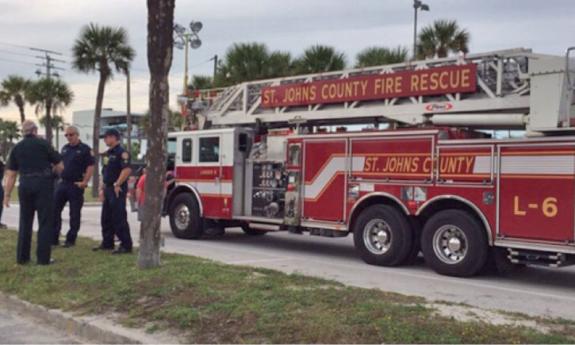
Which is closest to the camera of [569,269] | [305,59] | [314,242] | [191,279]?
[191,279]

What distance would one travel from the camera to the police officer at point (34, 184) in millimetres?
8641

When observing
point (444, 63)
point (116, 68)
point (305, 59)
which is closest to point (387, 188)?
point (444, 63)

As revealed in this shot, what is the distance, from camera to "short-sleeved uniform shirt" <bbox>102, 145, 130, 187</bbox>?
9891 millimetres

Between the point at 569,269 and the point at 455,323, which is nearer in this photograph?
the point at 455,323

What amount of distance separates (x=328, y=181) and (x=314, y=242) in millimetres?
3203

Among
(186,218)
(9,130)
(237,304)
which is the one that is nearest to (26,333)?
(237,304)

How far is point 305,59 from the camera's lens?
24.5 m

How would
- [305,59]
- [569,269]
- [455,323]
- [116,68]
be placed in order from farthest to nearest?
[116,68], [305,59], [569,269], [455,323]

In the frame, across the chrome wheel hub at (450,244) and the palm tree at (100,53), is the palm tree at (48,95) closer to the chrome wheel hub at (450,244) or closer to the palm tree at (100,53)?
the palm tree at (100,53)

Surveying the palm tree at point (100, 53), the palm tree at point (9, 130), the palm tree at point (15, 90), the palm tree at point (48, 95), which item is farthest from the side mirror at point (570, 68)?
the palm tree at point (9, 130)

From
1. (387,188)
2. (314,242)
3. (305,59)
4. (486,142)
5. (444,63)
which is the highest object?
(305,59)

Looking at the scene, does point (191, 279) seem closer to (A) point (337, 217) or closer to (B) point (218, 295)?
(B) point (218, 295)

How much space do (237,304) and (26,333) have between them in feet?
6.47

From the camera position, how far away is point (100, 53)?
100ft
